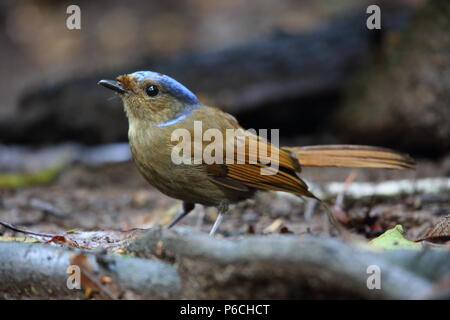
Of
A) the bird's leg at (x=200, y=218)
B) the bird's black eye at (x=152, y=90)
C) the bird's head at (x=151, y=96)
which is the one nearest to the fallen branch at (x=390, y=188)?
the bird's leg at (x=200, y=218)

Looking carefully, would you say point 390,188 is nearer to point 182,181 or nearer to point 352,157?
point 352,157

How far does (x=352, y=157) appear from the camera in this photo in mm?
4500

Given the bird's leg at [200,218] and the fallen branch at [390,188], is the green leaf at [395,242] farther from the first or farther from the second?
the bird's leg at [200,218]

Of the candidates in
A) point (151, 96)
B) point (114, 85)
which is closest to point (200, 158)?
point (151, 96)

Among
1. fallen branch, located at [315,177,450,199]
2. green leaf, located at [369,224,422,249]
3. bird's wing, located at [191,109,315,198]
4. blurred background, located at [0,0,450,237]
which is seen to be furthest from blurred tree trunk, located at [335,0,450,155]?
green leaf, located at [369,224,422,249]

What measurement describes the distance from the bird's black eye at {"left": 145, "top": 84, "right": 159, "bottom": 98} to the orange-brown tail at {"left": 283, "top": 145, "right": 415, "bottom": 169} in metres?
1.17

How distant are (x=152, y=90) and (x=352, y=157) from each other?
65.2 inches

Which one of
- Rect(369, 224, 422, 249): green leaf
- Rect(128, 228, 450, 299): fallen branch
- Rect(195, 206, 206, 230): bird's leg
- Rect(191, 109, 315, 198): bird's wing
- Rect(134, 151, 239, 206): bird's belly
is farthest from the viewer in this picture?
Rect(195, 206, 206, 230): bird's leg

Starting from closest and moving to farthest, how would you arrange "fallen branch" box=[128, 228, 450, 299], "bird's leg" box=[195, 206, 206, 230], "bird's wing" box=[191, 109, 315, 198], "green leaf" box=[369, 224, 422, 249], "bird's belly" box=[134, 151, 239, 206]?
"fallen branch" box=[128, 228, 450, 299]
"green leaf" box=[369, 224, 422, 249]
"bird's belly" box=[134, 151, 239, 206]
"bird's wing" box=[191, 109, 315, 198]
"bird's leg" box=[195, 206, 206, 230]

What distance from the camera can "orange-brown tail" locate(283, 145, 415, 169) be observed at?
4367 millimetres

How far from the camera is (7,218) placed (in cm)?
515

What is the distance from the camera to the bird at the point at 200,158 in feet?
13.4

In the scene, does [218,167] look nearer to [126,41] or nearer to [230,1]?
[126,41]

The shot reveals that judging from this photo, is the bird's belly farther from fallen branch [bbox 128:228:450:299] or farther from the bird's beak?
fallen branch [bbox 128:228:450:299]
